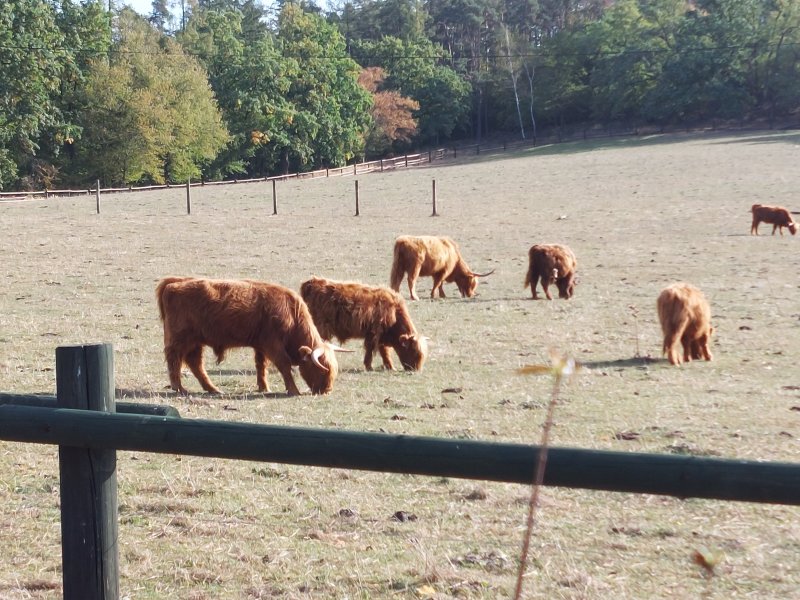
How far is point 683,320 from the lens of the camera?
43.2 feet

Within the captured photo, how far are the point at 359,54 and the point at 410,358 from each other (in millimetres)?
103664

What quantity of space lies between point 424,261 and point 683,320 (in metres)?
7.62

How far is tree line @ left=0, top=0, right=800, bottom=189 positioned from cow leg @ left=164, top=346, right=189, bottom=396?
63.6 metres

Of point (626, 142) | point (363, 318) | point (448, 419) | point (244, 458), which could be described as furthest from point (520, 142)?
point (244, 458)

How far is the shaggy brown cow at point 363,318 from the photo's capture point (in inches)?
509

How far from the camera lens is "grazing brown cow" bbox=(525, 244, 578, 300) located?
19594mm

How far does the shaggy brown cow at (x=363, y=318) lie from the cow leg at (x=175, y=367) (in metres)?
2.37

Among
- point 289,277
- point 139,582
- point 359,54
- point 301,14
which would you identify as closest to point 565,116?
point 359,54

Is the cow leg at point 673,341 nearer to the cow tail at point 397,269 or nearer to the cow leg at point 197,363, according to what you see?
the cow leg at point 197,363

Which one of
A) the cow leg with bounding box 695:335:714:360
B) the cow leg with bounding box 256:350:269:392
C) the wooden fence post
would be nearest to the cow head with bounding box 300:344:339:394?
the cow leg with bounding box 256:350:269:392

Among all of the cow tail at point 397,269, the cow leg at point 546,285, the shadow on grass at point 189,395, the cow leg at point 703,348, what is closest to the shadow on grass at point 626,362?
the cow leg at point 703,348

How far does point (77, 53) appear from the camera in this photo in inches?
3056

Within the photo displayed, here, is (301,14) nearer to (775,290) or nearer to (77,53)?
(77,53)

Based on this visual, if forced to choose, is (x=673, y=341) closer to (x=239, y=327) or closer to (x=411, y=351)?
(x=411, y=351)
